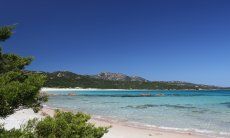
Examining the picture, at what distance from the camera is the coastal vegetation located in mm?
6176

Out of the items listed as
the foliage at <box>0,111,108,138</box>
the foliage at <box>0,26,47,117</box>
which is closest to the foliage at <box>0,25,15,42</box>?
the foliage at <box>0,26,47,117</box>

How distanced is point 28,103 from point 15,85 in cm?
70

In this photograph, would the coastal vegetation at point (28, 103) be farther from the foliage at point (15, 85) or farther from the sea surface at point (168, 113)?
the sea surface at point (168, 113)

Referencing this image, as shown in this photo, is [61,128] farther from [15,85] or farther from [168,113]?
[168,113]

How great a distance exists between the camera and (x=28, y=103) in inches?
265

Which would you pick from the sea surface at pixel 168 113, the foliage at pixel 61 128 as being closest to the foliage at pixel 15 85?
the foliage at pixel 61 128

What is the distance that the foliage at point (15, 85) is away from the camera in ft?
19.7

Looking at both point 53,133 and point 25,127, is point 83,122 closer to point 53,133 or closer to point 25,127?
→ point 53,133

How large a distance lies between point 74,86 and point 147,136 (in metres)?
177

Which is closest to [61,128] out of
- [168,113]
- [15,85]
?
[15,85]

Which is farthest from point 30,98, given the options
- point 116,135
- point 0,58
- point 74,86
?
point 74,86

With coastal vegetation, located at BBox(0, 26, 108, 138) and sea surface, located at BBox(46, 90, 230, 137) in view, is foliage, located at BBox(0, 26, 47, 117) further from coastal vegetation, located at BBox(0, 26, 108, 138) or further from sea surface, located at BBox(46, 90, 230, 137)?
sea surface, located at BBox(46, 90, 230, 137)

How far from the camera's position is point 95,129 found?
7.64 meters

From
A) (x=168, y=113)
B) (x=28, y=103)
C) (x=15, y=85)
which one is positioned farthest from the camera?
(x=168, y=113)
